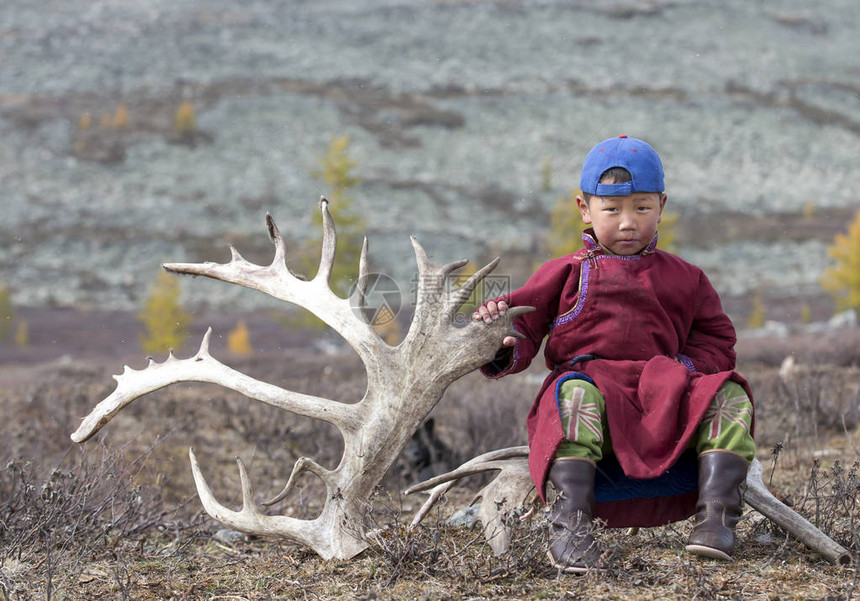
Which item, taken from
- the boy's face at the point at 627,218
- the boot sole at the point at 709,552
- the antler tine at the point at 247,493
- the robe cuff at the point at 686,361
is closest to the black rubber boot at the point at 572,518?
the boot sole at the point at 709,552

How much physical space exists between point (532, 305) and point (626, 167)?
617 mm

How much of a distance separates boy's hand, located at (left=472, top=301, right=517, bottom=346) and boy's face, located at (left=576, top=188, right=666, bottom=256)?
0.47m

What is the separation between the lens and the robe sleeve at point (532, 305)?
332cm

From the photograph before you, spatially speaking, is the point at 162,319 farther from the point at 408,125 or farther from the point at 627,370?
the point at 408,125

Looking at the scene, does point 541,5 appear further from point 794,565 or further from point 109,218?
point 794,565

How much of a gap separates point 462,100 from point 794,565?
74.6 m

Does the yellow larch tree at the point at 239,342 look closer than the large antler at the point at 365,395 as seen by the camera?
No

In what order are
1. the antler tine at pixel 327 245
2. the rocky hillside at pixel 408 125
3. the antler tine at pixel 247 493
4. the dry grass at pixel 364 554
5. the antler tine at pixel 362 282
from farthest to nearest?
the rocky hillside at pixel 408 125 < the antler tine at pixel 327 245 < the antler tine at pixel 362 282 < the antler tine at pixel 247 493 < the dry grass at pixel 364 554

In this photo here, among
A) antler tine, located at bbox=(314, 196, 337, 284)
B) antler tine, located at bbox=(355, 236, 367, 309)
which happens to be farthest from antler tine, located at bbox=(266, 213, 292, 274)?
antler tine, located at bbox=(355, 236, 367, 309)

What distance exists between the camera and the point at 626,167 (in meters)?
3.18

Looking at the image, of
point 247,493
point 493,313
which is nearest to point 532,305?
point 493,313

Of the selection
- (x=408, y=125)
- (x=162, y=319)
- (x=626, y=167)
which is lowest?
(x=162, y=319)

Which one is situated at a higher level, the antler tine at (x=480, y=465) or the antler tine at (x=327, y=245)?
the antler tine at (x=327, y=245)

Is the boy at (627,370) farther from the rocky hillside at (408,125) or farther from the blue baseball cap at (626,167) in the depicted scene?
the rocky hillside at (408,125)
